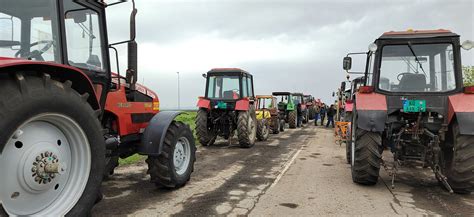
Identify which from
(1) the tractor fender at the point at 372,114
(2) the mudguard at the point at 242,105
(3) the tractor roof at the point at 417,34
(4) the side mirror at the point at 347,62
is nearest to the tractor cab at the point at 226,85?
Result: (2) the mudguard at the point at 242,105

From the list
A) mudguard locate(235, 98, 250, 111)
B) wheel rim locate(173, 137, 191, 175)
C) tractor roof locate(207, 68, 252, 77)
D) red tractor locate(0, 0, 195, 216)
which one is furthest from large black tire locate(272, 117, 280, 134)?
red tractor locate(0, 0, 195, 216)

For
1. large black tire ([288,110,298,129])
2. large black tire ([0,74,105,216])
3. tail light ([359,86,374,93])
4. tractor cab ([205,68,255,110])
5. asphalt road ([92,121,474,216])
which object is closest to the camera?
large black tire ([0,74,105,216])

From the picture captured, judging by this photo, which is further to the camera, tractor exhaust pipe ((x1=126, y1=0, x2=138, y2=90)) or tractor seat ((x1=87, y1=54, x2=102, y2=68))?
tractor exhaust pipe ((x1=126, y1=0, x2=138, y2=90))

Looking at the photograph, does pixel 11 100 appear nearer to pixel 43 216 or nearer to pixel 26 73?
pixel 26 73

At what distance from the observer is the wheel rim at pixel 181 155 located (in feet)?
19.1

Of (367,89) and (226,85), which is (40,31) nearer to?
(367,89)

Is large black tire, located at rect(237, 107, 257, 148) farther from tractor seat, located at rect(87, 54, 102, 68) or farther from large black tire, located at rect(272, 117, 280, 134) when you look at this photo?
tractor seat, located at rect(87, 54, 102, 68)

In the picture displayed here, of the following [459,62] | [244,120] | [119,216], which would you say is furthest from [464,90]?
[244,120]

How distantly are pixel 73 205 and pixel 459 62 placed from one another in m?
5.84

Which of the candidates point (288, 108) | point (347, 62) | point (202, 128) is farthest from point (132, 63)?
point (288, 108)

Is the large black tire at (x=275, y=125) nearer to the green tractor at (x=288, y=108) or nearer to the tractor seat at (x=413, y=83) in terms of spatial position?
the green tractor at (x=288, y=108)

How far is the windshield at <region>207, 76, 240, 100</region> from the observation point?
40.5ft

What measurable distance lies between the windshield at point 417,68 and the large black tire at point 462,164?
2.83ft

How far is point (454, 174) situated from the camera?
5.54 m
